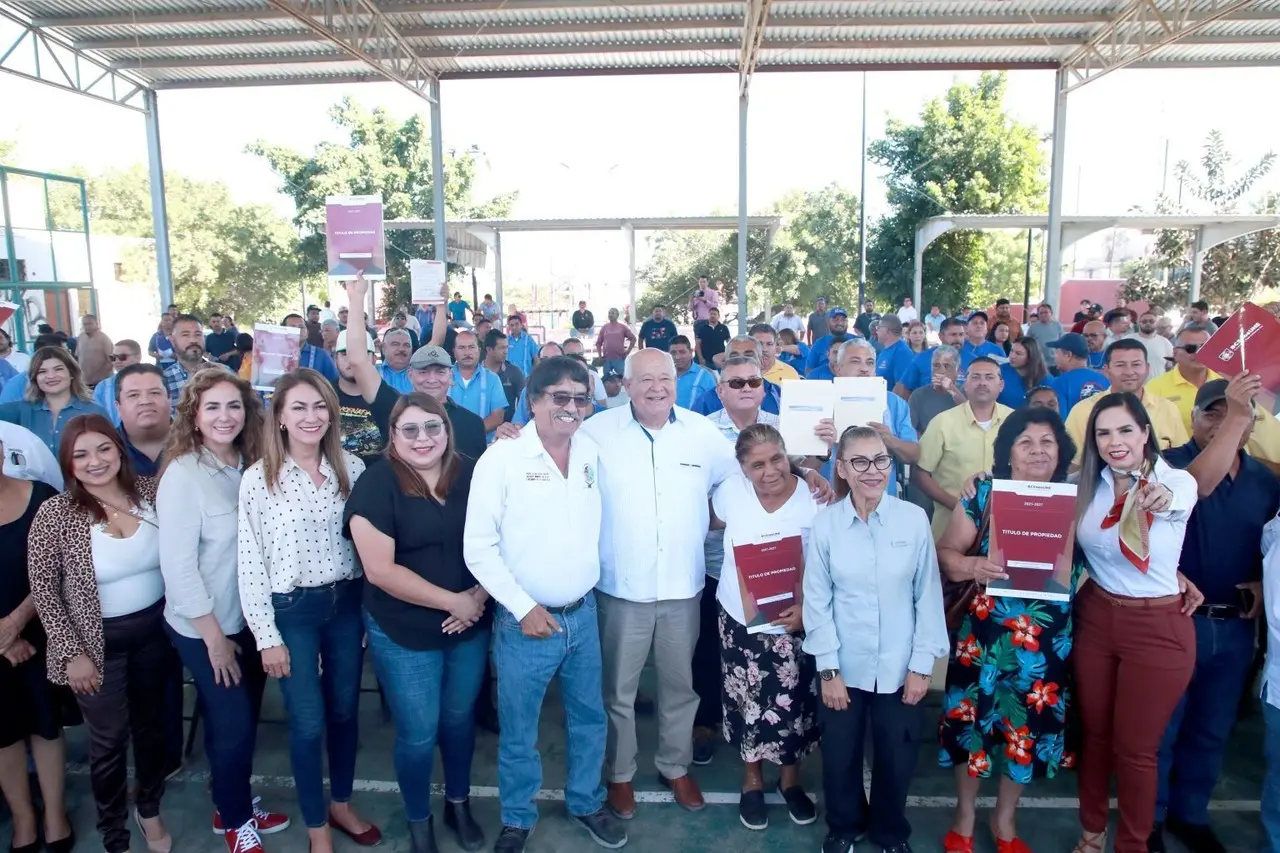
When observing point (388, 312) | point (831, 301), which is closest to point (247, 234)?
point (388, 312)

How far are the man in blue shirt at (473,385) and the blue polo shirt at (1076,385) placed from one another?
400 centimetres

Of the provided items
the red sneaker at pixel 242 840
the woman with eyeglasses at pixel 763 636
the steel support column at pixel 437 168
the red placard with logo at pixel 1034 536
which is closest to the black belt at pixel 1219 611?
the red placard with logo at pixel 1034 536

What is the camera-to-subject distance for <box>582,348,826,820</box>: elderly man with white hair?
130 inches

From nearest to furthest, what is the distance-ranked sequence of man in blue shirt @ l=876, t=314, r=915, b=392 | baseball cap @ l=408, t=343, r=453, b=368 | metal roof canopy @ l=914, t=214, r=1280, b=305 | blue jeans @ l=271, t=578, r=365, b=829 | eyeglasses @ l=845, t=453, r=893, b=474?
eyeglasses @ l=845, t=453, r=893, b=474 < blue jeans @ l=271, t=578, r=365, b=829 < baseball cap @ l=408, t=343, r=453, b=368 < man in blue shirt @ l=876, t=314, r=915, b=392 < metal roof canopy @ l=914, t=214, r=1280, b=305

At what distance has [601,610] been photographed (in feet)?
11.4

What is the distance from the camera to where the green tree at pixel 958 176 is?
25.1m

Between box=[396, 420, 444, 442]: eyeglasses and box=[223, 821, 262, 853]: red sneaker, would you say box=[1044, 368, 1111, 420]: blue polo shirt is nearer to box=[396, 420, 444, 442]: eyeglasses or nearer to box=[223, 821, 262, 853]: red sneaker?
box=[396, 420, 444, 442]: eyeglasses

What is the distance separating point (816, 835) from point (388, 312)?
28096mm

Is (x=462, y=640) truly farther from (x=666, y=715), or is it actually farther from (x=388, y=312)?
(x=388, y=312)

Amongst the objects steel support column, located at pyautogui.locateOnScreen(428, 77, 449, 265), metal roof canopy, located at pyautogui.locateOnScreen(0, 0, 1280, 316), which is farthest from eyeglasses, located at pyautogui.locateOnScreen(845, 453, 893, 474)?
steel support column, located at pyautogui.locateOnScreen(428, 77, 449, 265)

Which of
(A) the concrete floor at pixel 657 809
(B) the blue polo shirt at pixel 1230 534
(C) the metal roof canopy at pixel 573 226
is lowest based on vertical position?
(A) the concrete floor at pixel 657 809

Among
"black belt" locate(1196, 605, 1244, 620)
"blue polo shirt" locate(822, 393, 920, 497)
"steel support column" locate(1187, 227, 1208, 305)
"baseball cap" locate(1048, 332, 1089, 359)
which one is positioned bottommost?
"black belt" locate(1196, 605, 1244, 620)

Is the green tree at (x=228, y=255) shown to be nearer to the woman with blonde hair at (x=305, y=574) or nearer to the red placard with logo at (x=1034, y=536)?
the woman with blonde hair at (x=305, y=574)

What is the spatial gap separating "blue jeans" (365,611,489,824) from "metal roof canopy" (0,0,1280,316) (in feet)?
32.8
